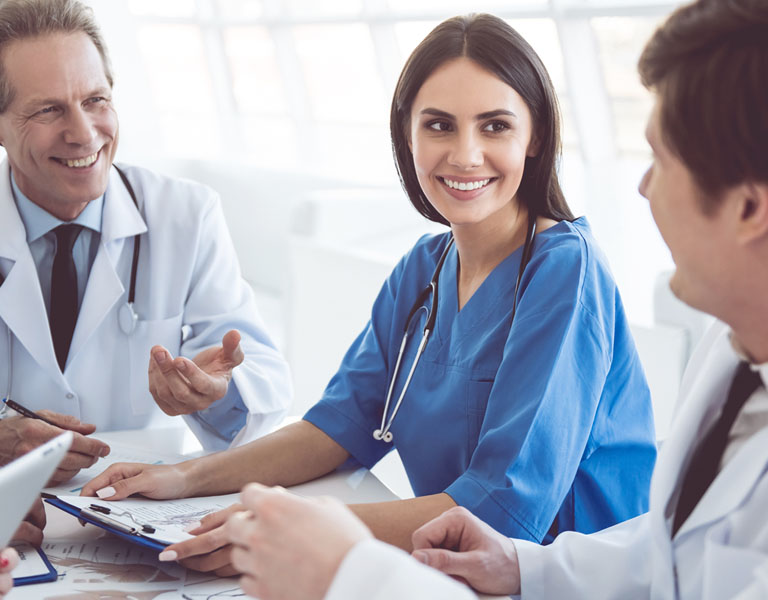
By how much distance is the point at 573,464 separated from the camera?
1223 millimetres

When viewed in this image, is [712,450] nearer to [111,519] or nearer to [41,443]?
[111,519]

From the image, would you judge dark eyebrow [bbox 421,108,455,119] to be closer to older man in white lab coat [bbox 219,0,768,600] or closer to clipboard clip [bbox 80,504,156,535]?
older man in white lab coat [bbox 219,0,768,600]

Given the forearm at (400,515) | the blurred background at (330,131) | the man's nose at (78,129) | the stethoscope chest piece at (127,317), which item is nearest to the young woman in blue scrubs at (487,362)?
the forearm at (400,515)

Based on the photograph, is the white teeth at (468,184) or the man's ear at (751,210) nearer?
the man's ear at (751,210)

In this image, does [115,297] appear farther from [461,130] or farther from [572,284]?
[572,284]

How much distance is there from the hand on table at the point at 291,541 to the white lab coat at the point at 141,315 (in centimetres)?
82

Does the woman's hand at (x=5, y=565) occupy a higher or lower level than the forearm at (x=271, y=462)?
higher

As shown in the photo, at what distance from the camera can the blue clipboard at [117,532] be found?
42.1 inches

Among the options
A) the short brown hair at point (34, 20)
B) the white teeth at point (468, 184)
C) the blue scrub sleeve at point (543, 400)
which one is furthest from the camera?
the short brown hair at point (34, 20)

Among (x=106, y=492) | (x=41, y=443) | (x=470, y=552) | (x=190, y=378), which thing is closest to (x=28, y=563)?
(x=106, y=492)

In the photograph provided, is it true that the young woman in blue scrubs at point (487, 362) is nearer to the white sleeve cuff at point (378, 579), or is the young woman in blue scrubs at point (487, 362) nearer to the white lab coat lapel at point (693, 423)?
the white lab coat lapel at point (693, 423)

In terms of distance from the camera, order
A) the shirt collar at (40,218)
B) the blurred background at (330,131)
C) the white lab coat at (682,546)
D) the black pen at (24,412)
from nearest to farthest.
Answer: the white lab coat at (682,546) < the black pen at (24,412) < the shirt collar at (40,218) < the blurred background at (330,131)

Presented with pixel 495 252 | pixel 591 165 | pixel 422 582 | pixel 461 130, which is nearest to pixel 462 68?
pixel 461 130

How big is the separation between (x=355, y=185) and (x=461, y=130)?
3197 millimetres
